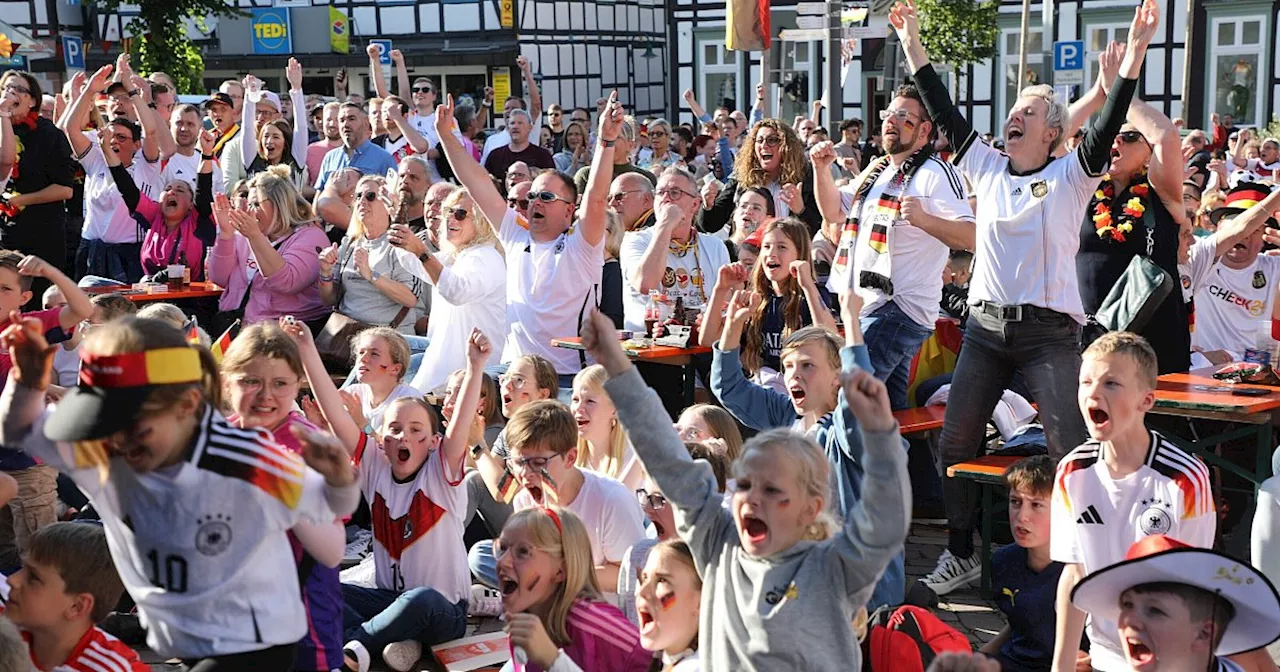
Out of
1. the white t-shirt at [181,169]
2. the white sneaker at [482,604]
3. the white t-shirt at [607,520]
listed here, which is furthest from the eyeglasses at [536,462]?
the white t-shirt at [181,169]

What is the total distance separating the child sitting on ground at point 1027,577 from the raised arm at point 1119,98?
123 centimetres

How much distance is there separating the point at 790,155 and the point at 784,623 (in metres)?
6.22

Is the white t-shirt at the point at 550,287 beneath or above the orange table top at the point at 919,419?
above

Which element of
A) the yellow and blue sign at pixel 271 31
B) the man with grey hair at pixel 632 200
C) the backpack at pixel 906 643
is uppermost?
the yellow and blue sign at pixel 271 31

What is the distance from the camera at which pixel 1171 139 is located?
6.93 meters

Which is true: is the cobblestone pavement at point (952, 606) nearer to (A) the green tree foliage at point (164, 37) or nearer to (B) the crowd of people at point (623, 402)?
(B) the crowd of people at point (623, 402)

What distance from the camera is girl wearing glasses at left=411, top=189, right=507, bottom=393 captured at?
817 centimetres

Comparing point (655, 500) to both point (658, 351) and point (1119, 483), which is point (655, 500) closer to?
point (1119, 483)

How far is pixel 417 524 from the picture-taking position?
5898 mm

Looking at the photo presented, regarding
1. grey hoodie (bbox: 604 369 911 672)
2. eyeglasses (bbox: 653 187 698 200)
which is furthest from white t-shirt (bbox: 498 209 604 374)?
grey hoodie (bbox: 604 369 911 672)

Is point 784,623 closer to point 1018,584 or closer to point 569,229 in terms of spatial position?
point 1018,584

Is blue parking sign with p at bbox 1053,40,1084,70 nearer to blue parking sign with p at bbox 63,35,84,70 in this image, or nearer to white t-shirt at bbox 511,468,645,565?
blue parking sign with p at bbox 63,35,84,70

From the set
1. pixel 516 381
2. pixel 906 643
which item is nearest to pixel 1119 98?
pixel 906 643

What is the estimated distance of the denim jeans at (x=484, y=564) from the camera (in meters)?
6.39
